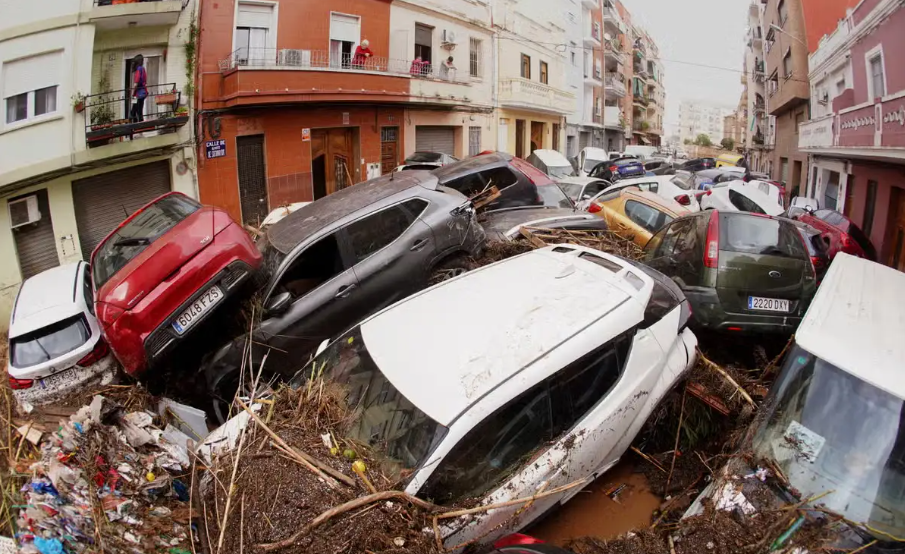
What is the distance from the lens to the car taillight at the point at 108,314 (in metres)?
4.32

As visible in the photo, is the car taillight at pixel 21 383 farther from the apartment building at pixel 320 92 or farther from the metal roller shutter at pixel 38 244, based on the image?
the apartment building at pixel 320 92

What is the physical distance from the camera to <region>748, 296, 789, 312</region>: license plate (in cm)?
514

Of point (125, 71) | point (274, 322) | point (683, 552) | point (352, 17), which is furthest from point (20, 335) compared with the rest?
point (352, 17)

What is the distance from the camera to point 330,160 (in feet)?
51.3

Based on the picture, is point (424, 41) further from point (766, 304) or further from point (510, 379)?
point (510, 379)

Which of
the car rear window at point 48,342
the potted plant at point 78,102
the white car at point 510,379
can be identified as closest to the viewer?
the white car at point 510,379

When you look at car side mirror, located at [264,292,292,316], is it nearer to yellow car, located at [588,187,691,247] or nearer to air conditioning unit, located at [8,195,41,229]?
yellow car, located at [588,187,691,247]

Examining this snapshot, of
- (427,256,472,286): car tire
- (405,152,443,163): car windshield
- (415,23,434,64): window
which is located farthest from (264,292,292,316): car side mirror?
(415,23,434,64): window

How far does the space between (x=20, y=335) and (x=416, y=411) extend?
13.5 feet

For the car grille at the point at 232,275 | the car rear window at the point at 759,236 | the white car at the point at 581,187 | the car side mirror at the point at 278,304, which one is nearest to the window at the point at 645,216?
the car rear window at the point at 759,236

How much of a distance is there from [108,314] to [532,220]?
4.81 meters

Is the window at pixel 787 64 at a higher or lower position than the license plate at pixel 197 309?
higher

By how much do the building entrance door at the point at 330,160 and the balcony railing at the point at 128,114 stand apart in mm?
3929

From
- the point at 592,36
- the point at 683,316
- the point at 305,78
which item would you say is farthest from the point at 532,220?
the point at 592,36
